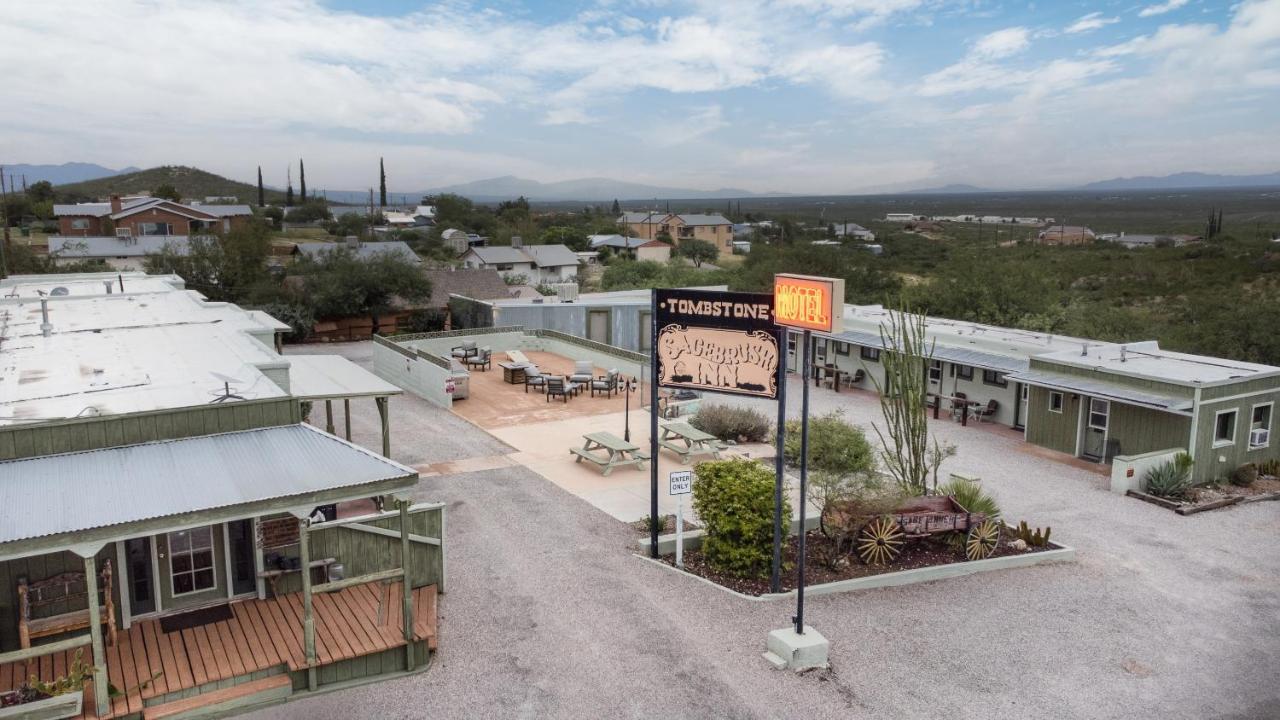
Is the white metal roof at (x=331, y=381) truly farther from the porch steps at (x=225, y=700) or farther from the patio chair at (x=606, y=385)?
the patio chair at (x=606, y=385)

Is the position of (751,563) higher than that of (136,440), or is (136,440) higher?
(136,440)

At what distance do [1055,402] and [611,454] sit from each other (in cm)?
1082

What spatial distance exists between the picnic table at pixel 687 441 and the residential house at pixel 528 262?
48.5 meters

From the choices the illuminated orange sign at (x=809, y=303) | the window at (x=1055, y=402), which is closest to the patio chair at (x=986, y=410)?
the window at (x=1055, y=402)

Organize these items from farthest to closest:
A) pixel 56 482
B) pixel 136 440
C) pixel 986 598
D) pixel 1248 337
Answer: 1. pixel 1248 337
2. pixel 986 598
3. pixel 136 440
4. pixel 56 482

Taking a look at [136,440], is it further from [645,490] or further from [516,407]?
[516,407]

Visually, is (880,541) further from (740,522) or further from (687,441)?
(687,441)

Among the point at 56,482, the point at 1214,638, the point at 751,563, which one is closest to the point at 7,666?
the point at 56,482

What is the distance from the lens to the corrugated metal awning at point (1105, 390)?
17594 mm

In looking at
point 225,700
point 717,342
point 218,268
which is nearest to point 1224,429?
point 717,342

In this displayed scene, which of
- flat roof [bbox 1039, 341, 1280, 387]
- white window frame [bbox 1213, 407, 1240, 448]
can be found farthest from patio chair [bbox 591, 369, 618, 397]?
white window frame [bbox 1213, 407, 1240, 448]

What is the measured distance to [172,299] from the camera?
21406mm

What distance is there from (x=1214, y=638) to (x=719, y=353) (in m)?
7.33

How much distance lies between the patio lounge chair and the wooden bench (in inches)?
737
